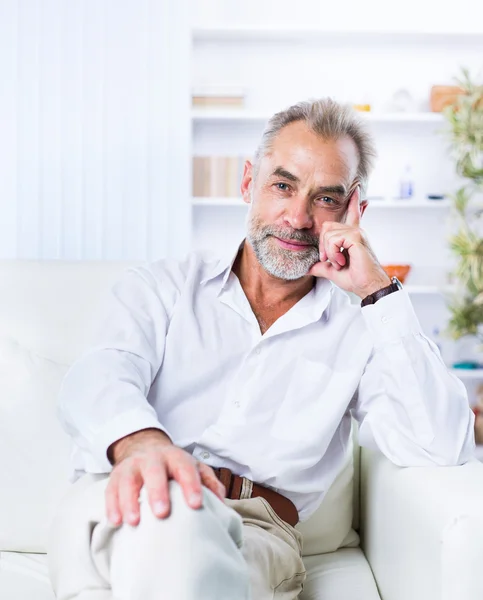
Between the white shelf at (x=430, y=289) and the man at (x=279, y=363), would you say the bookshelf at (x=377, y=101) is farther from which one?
the man at (x=279, y=363)

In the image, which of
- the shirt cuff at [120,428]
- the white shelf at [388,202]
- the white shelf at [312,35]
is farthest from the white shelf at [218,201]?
the shirt cuff at [120,428]

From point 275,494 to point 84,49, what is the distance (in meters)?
2.41

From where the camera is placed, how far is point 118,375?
1247 mm

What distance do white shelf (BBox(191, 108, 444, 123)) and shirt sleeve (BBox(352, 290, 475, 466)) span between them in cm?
275

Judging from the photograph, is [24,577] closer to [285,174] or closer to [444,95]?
[285,174]

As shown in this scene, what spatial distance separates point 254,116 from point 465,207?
1.17 m

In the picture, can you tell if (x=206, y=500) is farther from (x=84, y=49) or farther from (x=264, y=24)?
(x=264, y=24)

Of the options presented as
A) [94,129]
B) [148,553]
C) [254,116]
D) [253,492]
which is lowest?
[253,492]

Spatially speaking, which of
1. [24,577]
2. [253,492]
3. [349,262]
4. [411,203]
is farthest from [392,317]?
[411,203]

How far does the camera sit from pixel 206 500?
2.81 ft

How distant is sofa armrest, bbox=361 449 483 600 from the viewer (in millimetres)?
987

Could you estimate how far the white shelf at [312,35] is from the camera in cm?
402

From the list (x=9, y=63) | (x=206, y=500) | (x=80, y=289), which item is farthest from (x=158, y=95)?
(x=206, y=500)

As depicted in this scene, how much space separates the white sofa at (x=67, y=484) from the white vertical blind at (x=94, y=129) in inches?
58.9
